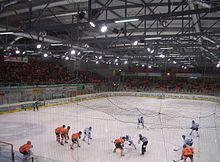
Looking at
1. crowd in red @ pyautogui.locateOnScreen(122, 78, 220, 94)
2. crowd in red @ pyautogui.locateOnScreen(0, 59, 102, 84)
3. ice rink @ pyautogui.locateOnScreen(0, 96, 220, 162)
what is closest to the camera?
ice rink @ pyautogui.locateOnScreen(0, 96, 220, 162)

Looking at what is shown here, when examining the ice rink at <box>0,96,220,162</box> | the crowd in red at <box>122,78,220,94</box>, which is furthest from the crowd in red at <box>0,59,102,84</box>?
the crowd in red at <box>122,78,220,94</box>

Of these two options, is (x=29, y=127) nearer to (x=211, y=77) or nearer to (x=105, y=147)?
(x=105, y=147)

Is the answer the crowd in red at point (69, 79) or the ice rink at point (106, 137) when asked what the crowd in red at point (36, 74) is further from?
the ice rink at point (106, 137)

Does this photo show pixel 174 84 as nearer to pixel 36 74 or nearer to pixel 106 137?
pixel 36 74

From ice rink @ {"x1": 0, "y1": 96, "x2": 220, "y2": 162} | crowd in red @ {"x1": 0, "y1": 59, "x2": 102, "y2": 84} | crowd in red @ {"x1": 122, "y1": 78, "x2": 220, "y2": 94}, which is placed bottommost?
ice rink @ {"x1": 0, "y1": 96, "x2": 220, "y2": 162}

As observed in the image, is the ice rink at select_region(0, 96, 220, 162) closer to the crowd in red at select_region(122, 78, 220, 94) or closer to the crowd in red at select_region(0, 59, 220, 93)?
the crowd in red at select_region(0, 59, 220, 93)

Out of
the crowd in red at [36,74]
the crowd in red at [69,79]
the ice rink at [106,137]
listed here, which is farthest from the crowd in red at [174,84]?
the ice rink at [106,137]

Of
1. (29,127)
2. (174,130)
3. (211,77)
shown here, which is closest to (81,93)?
(29,127)

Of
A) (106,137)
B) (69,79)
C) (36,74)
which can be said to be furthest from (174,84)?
(106,137)

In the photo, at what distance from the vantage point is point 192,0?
18.0 feet

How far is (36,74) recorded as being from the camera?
21016mm

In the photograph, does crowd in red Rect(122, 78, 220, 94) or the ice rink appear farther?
crowd in red Rect(122, 78, 220, 94)

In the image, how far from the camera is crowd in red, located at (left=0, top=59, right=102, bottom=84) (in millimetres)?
18391

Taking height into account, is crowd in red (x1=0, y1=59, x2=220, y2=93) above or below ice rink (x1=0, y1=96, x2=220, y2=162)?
above
